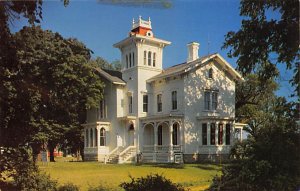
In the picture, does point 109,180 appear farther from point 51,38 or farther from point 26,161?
point 51,38

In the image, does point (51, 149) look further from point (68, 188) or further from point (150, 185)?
point (150, 185)

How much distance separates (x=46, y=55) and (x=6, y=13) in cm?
84

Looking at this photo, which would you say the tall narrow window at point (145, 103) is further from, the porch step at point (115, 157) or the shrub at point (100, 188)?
the shrub at point (100, 188)

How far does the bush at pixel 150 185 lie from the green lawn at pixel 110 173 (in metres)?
0.28

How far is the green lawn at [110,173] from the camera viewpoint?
5953 mm

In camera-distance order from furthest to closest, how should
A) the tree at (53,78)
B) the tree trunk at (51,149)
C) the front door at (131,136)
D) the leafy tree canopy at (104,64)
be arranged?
the front door at (131,136)
the leafy tree canopy at (104,64)
the tree trunk at (51,149)
the tree at (53,78)

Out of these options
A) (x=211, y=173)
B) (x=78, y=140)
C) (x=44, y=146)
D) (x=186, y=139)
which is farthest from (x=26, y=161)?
(x=186, y=139)

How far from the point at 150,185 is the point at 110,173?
875 millimetres

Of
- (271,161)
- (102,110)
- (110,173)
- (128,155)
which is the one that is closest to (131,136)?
(128,155)

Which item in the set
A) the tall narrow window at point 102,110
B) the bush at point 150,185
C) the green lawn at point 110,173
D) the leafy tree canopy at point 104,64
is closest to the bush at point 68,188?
the green lawn at point 110,173

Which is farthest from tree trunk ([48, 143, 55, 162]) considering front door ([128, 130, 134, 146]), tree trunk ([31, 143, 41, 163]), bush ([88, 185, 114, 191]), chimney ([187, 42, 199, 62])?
chimney ([187, 42, 199, 62])

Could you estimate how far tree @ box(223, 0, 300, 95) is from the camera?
19.6 ft

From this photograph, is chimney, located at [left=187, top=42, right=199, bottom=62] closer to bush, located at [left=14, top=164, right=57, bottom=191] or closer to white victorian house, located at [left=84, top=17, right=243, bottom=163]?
white victorian house, located at [left=84, top=17, right=243, bottom=163]

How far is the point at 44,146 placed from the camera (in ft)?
19.6
